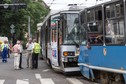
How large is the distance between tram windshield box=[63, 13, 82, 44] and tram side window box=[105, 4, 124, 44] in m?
5.22

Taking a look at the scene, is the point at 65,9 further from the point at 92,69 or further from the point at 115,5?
the point at 115,5

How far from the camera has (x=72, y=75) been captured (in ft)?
59.2

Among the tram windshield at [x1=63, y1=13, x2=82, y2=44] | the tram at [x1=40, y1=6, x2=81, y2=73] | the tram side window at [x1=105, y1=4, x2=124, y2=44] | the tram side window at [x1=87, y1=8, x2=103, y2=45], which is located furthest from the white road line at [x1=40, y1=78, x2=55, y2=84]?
the tram side window at [x1=105, y1=4, x2=124, y2=44]

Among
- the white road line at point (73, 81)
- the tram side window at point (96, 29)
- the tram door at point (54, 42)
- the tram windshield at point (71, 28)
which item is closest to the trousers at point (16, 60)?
the tram door at point (54, 42)

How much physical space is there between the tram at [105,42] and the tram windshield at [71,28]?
227 cm

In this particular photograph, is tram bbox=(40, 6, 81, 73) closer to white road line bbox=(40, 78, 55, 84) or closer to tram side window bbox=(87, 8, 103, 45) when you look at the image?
white road line bbox=(40, 78, 55, 84)

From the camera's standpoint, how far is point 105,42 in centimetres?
1188

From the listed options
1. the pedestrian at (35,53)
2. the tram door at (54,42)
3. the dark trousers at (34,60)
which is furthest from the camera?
the dark trousers at (34,60)

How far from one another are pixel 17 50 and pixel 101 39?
10616mm

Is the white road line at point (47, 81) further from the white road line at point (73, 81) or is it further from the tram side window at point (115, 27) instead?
the tram side window at point (115, 27)

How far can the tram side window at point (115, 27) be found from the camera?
10.7 m

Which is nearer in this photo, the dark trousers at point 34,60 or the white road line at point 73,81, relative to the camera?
the white road line at point 73,81

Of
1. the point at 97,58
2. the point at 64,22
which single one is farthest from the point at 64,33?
the point at 97,58

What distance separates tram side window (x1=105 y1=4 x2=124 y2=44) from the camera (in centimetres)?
1074
